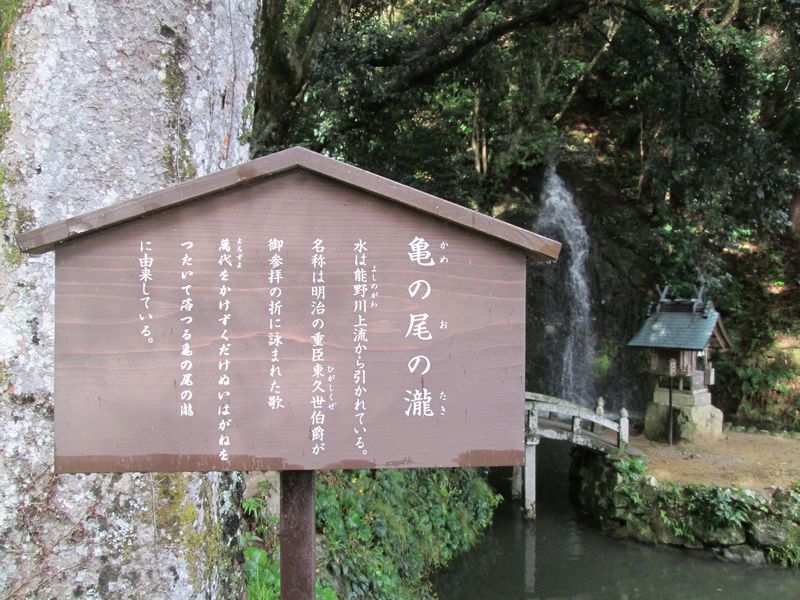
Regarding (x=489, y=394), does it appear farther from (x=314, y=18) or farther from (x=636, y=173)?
(x=636, y=173)

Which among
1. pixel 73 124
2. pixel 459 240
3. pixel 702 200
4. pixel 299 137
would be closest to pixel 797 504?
pixel 702 200

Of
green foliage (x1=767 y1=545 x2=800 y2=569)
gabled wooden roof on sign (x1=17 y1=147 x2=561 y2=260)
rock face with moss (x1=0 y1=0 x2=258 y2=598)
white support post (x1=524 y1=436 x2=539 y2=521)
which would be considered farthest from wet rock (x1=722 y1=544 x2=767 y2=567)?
gabled wooden roof on sign (x1=17 y1=147 x2=561 y2=260)

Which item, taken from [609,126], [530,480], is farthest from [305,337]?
[609,126]

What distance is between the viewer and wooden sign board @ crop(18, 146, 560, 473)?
182 cm

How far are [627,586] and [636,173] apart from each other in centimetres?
1127

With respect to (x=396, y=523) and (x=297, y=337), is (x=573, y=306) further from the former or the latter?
(x=297, y=337)

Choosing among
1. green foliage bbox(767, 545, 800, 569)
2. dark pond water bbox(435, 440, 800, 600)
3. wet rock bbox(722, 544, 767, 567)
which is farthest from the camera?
wet rock bbox(722, 544, 767, 567)

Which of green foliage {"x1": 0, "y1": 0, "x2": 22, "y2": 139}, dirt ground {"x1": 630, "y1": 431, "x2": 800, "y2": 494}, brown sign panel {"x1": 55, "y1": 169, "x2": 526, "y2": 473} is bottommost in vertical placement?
dirt ground {"x1": 630, "y1": 431, "x2": 800, "y2": 494}

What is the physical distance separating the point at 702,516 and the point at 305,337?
8.73 meters

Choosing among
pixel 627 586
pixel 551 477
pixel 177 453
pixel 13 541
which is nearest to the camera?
pixel 177 453

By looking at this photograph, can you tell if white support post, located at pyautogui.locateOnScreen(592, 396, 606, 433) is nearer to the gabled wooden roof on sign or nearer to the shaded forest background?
the shaded forest background

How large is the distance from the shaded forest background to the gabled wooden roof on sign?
5.87 meters

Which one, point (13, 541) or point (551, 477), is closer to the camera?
point (13, 541)

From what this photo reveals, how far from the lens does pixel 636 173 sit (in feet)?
53.2
